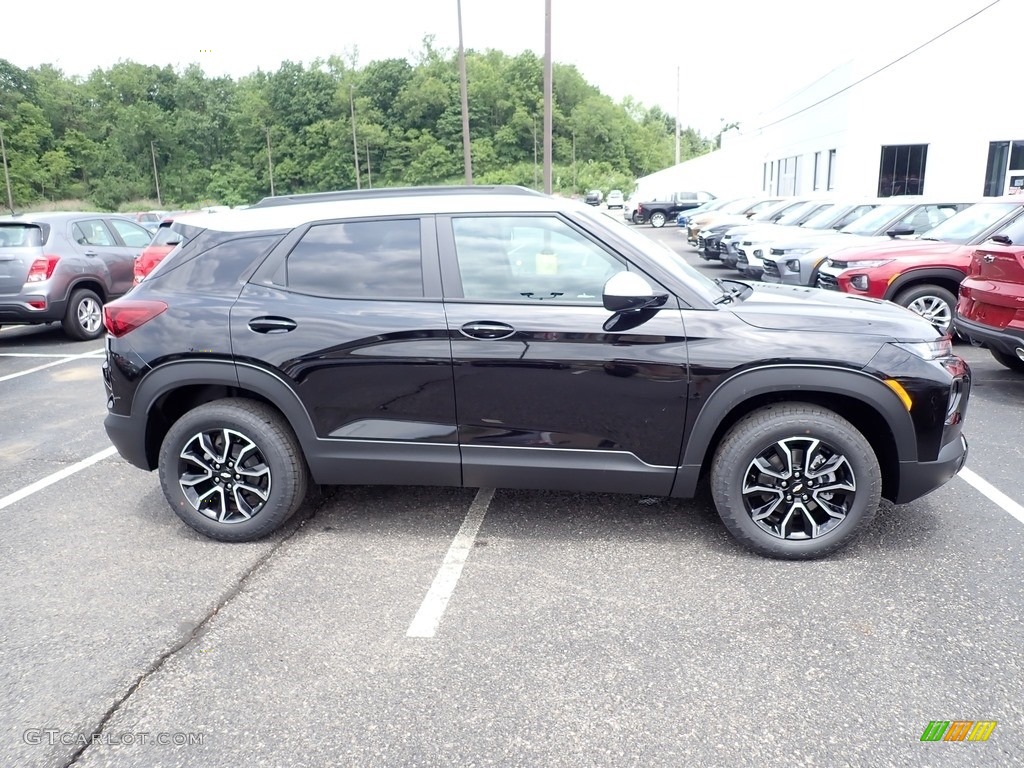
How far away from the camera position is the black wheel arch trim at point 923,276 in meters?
8.42

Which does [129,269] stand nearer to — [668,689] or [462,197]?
[462,197]

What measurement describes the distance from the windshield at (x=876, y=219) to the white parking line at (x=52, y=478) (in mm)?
10302

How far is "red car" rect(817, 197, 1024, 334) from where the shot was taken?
8445mm

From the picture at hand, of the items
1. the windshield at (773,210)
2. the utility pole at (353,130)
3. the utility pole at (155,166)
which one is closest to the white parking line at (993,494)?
the windshield at (773,210)

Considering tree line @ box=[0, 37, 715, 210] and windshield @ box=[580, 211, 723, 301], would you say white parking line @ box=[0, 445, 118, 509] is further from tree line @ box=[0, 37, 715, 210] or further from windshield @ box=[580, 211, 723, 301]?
tree line @ box=[0, 37, 715, 210]

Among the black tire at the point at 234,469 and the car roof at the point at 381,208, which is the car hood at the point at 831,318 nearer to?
the car roof at the point at 381,208

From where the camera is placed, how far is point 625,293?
3.42 m

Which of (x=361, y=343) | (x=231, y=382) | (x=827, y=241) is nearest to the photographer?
(x=361, y=343)

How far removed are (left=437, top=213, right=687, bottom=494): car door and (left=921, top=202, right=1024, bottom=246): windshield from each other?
6852 mm

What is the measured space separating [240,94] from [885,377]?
10316cm

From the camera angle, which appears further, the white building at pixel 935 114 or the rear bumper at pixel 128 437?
the white building at pixel 935 114

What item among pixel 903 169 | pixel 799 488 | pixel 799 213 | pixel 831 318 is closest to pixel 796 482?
pixel 799 488

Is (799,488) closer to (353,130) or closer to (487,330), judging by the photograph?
(487,330)

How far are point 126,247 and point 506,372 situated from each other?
9.37 m
